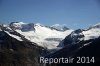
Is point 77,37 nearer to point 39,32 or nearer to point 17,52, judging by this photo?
point 17,52

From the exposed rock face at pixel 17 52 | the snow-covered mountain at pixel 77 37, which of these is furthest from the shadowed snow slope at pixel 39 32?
the exposed rock face at pixel 17 52

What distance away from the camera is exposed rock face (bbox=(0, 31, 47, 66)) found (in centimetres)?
5653

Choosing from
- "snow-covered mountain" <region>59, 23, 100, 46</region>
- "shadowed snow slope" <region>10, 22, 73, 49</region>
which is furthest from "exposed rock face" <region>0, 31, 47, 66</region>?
"shadowed snow slope" <region>10, 22, 73, 49</region>

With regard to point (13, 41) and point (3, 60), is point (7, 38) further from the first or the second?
point (3, 60)

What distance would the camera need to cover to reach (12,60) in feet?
185

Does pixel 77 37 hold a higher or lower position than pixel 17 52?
higher

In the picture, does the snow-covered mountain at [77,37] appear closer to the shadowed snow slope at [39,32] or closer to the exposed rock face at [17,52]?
the exposed rock face at [17,52]

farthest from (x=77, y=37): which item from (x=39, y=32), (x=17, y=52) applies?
(x=39, y=32)

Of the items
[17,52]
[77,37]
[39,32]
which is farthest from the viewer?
[39,32]

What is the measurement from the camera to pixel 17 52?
64438 millimetres

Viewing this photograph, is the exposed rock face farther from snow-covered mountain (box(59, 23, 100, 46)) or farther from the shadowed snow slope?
the shadowed snow slope

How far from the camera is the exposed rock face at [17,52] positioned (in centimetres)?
5653

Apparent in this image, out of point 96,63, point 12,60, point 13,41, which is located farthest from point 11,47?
point 96,63

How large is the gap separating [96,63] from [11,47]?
36.2 metres
